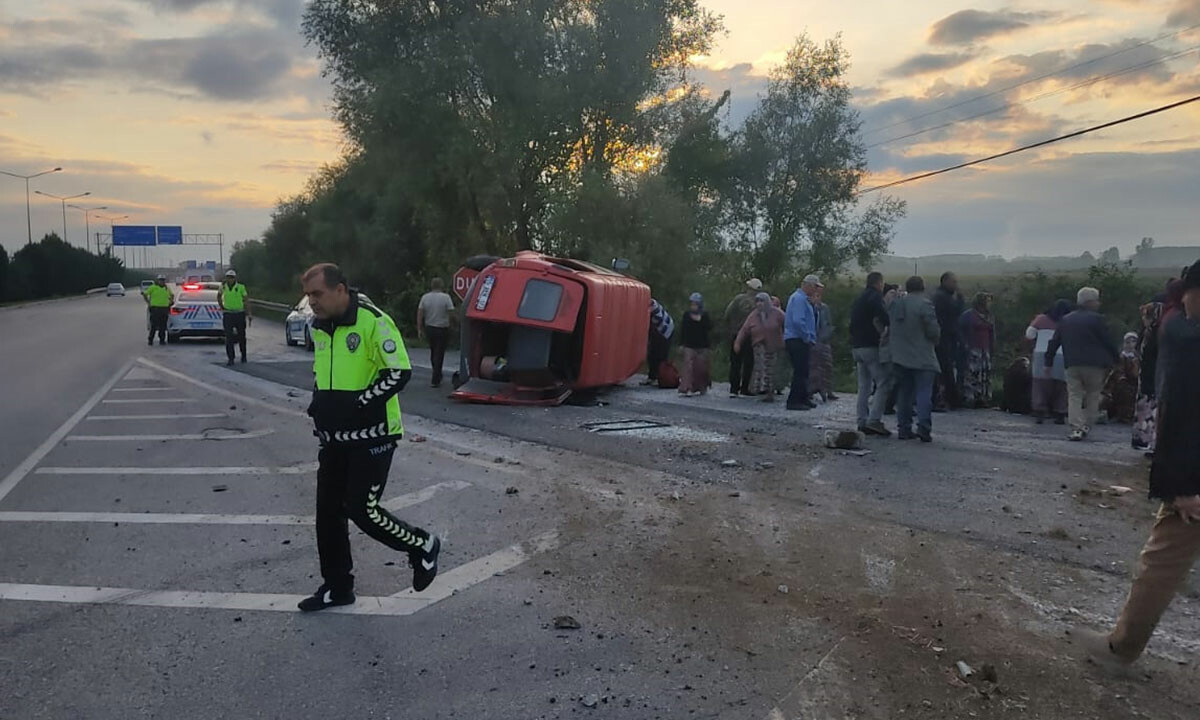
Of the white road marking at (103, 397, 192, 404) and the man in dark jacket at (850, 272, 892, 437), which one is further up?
the man in dark jacket at (850, 272, 892, 437)

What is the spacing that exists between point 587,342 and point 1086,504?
764 cm

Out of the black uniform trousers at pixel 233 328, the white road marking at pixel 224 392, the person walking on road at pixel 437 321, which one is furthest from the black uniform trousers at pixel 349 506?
the black uniform trousers at pixel 233 328

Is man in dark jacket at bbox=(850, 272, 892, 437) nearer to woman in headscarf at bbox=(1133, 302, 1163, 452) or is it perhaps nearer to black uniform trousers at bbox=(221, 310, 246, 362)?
woman in headscarf at bbox=(1133, 302, 1163, 452)

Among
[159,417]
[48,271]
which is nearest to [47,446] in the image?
[159,417]

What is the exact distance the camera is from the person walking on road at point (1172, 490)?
12.5 feet

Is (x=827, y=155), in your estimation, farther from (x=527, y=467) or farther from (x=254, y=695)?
(x=254, y=695)

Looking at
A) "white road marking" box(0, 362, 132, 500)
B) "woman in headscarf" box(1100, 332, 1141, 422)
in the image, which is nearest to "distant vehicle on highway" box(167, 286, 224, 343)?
"white road marking" box(0, 362, 132, 500)

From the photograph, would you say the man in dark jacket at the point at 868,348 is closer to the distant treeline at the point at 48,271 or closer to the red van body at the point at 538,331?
the red van body at the point at 538,331

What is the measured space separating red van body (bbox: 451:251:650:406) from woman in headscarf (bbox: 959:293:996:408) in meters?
5.20

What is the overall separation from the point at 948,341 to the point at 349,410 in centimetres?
1031

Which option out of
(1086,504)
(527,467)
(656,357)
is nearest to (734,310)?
(656,357)

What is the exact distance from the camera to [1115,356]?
34.1 feet

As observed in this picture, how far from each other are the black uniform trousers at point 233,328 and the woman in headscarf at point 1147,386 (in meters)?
16.1

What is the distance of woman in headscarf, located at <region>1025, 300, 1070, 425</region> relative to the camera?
39.7 feet
